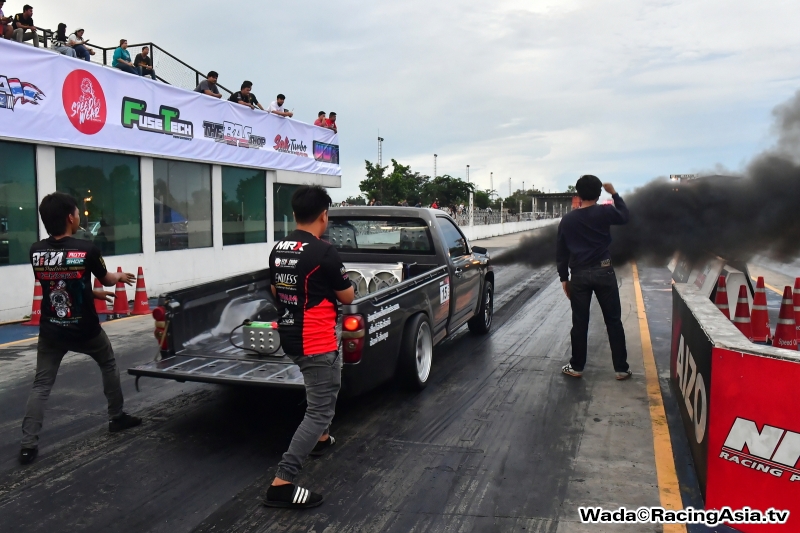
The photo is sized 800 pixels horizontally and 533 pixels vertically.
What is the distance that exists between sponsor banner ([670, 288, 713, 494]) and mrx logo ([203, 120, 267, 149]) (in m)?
12.6

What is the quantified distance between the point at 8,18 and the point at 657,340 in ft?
40.0

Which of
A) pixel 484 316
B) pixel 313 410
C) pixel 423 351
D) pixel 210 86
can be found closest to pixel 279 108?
pixel 210 86

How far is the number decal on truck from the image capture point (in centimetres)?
662

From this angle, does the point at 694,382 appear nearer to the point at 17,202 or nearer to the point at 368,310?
the point at 368,310

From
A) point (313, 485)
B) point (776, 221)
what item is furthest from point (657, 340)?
point (313, 485)

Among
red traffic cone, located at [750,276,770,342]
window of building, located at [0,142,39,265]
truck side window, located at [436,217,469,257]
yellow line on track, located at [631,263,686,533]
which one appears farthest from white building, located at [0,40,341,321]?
red traffic cone, located at [750,276,770,342]

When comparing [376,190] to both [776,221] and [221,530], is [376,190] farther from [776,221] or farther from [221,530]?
[221,530]

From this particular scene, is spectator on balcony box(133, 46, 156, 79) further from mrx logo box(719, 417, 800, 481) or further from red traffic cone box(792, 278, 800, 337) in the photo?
mrx logo box(719, 417, 800, 481)

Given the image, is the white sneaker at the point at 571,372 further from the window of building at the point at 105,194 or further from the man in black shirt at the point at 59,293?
the window of building at the point at 105,194

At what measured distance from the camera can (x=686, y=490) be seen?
Answer: 12.7ft

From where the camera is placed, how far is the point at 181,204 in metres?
14.7

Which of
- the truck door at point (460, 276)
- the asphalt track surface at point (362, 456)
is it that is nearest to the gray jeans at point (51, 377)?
the asphalt track surface at point (362, 456)

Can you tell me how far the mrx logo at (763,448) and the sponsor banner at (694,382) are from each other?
229 mm

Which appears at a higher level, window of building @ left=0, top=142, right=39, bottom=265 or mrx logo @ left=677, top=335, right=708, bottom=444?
window of building @ left=0, top=142, right=39, bottom=265
